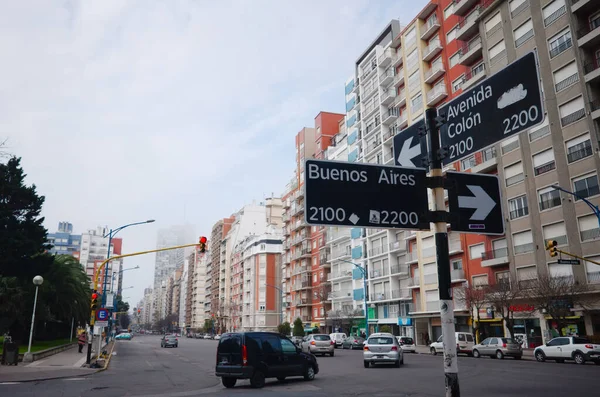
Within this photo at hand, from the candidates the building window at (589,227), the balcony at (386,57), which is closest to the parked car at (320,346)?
the building window at (589,227)

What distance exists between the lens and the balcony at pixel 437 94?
5181 cm

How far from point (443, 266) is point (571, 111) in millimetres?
37642

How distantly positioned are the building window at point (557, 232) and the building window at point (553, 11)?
15867 mm

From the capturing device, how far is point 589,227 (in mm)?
35188

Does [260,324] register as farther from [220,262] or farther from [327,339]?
[327,339]

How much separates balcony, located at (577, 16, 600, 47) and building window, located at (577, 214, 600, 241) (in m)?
12.4

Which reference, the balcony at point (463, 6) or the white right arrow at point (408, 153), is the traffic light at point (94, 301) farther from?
the balcony at point (463, 6)

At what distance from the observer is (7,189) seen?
39469 mm

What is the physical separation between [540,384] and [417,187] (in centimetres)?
1268

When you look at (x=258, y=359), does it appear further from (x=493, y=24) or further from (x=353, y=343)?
(x=493, y=24)

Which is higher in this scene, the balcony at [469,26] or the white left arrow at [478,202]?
the balcony at [469,26]

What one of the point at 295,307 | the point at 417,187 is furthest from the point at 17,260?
the point at 295,307

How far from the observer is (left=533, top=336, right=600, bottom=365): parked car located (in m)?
25.3

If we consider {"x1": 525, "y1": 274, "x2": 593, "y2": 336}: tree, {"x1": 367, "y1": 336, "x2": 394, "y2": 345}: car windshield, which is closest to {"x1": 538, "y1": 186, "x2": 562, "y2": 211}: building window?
{"x1": 525, "y1": 274, "x2": 593, "y2": 336}: tree
